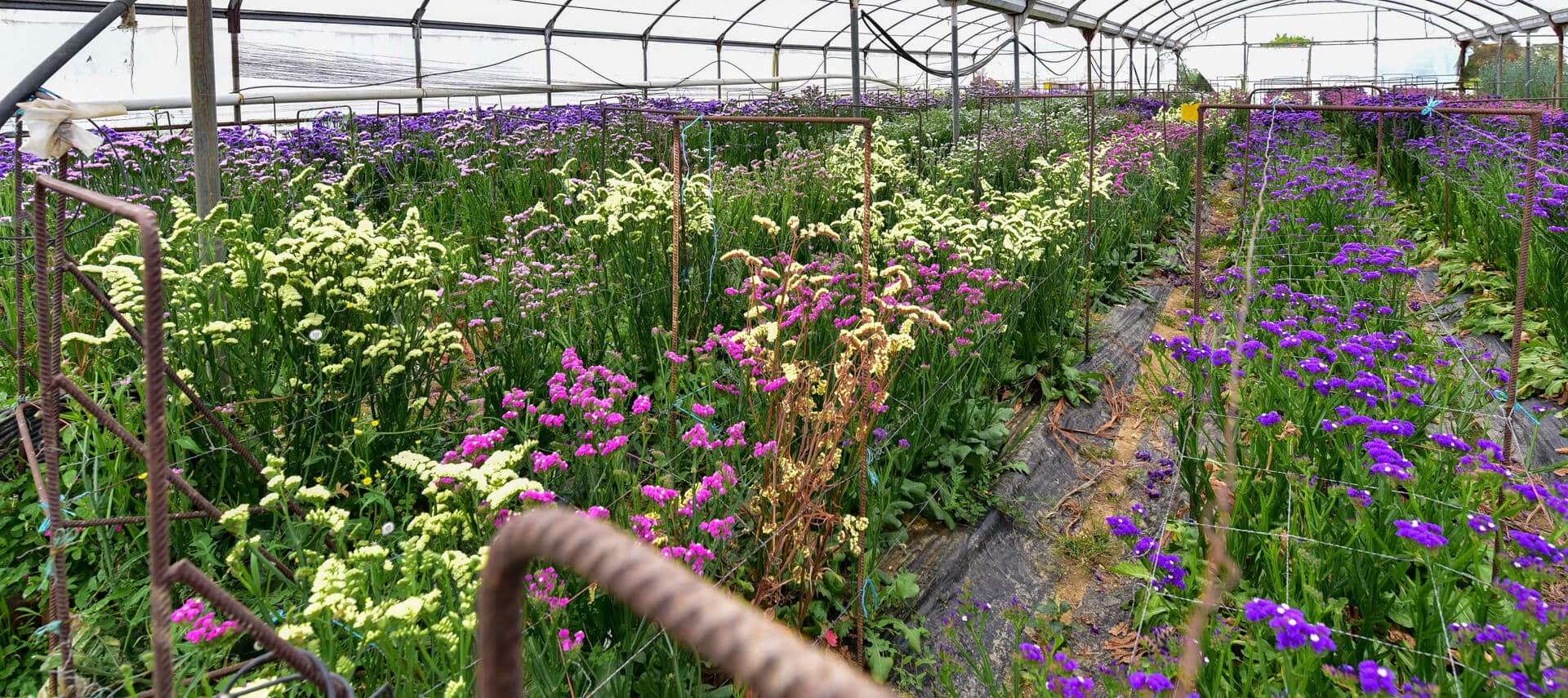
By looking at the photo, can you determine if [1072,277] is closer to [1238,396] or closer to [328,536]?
[1238,396]

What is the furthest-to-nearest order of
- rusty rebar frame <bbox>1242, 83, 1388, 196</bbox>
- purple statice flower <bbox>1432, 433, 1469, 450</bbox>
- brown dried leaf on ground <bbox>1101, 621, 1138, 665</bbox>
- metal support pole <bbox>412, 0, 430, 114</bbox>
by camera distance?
metal support pole <bbox>412, 0, 430, 114</bbox> < rusty rebar frame <bbox>1242, 83, 1388, 196</bbox> < brown dried leaf on ground <bbox>1101, 621, 1138, 665</bbox> < purple statice flower <bbox>1432, 433, 1469, 450</bbox>

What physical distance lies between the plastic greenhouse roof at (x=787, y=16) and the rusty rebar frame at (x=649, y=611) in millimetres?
9066

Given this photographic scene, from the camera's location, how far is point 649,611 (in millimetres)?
438

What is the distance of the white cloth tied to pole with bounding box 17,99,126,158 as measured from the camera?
1.81 metres

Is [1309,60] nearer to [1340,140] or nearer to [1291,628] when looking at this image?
[1340,140]

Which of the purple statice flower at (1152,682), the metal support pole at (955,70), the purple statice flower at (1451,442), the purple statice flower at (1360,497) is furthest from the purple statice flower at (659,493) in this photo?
the metal support pole at (955,70)

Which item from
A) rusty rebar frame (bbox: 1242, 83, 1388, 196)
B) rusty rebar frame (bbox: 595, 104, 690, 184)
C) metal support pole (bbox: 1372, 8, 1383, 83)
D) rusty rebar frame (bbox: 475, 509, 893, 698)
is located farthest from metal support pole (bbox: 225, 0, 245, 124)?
metal support pole (bbox: 1372, 8, 1383, 83)

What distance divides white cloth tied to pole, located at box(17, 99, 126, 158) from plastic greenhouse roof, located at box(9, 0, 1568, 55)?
7885mm

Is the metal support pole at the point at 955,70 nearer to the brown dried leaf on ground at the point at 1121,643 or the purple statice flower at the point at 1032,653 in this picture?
the brown dried leaf on ground at the point at 1121,643

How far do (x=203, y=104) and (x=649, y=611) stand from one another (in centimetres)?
353

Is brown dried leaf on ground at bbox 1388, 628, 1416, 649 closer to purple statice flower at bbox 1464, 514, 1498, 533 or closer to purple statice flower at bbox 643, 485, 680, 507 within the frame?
purple statice flower at bbox 1464, 514, 1498, 533

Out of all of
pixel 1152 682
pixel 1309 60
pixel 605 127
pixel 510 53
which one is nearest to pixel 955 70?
pixel 605 127

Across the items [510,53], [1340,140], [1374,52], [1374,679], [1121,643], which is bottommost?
[1121,643]

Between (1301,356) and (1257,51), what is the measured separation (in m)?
30.7
